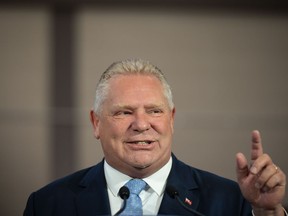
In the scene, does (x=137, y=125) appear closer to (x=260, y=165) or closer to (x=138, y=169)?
(x=138, y=169)

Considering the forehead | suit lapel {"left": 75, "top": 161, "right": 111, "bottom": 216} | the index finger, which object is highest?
the forehead

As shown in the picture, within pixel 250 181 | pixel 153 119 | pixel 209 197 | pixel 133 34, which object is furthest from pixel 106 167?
pixel 133 34

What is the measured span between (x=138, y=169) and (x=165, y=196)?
0.14 meters

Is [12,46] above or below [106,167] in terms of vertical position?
above

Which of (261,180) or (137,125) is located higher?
(137,125)

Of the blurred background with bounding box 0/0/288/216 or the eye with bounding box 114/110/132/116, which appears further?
the blurred background with bounding box 0/0/288/216

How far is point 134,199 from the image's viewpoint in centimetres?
167

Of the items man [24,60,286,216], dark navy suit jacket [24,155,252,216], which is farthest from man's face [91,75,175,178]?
dark navy suit jacket [24,155,252,216]

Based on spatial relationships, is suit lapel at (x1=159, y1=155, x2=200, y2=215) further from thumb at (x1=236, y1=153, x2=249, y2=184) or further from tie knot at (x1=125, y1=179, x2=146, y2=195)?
thumb at (x1=236, y1=153, x2=249, y2=184)

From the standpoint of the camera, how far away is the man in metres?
1.73

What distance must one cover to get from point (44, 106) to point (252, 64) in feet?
4.04

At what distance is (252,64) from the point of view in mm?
2992

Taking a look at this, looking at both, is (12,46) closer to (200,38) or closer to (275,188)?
(200,38)

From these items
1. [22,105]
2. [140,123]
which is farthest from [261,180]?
[22,105]
